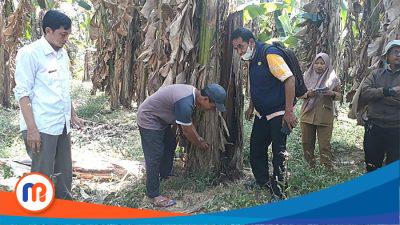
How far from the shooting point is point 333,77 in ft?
14.7

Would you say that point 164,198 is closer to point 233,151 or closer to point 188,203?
point 188,203

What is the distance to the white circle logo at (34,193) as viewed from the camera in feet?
9.61

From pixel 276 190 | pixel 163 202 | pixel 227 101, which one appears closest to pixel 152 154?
pixel 163 202

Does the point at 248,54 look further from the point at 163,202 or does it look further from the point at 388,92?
the point at 163,202

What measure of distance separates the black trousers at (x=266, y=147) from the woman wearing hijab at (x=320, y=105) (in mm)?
715

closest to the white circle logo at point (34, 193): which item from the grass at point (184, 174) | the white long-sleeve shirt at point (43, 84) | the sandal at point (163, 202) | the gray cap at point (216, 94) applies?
the white long-sleeve shirt at point (43, 84)

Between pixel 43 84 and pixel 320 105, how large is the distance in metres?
2.77

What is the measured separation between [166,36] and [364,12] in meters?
3.11

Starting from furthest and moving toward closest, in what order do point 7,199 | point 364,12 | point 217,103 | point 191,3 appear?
point 364,12 → point 191,3 → point 217,103 → point 7,199

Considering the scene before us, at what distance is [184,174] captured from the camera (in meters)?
4.34

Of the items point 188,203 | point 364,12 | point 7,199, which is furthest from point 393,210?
point 364,12

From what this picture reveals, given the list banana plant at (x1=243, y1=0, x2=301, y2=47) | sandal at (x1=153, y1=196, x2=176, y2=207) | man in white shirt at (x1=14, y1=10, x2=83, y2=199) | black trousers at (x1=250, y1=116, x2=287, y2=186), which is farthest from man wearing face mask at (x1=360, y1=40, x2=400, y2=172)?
man in white shirt at (x1=14, y1=10, x2=83, y2=199)

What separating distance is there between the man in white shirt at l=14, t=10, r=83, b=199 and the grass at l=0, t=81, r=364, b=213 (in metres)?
0.82

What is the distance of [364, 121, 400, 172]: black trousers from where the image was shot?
3.69 m
